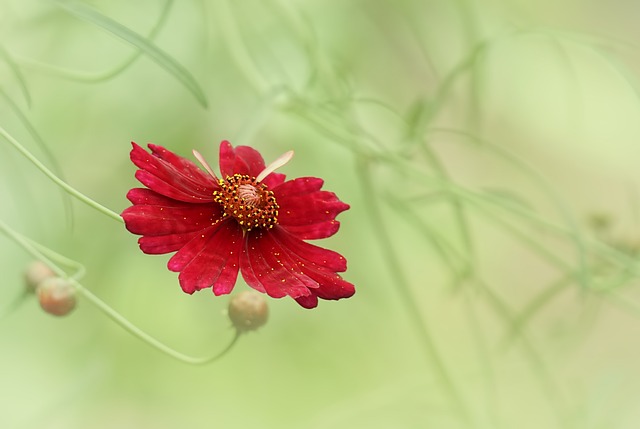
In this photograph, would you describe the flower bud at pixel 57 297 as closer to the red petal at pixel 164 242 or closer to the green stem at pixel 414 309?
the red petal at pixel 164 242

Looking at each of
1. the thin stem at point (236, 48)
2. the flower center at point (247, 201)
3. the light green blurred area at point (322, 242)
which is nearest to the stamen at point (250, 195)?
the flower center at point (247, 201)

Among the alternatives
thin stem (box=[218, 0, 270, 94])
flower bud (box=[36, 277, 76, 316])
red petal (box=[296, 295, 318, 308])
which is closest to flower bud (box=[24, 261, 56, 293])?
flower bud (box=[36, 277, 76, 316])

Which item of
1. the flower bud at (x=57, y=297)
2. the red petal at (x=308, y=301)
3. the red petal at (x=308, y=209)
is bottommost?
the flower bud at (x=57, y=297)

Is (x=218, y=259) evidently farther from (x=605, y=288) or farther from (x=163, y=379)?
(x=163, y=379)

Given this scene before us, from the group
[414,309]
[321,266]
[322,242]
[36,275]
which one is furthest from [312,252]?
[322,242]

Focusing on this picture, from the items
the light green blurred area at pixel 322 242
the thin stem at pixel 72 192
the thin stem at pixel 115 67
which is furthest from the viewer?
the light green blurred area at pixel 322 242

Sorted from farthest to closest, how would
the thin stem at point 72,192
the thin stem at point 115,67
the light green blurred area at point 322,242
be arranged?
the light green blurred area at point 322,242 → the thin stem at point 115,67 → the thin stem at point 72,192

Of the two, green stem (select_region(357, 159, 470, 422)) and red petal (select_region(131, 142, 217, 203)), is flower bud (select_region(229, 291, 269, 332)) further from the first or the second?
green stem (select_region(357, 159, 470, 422))
